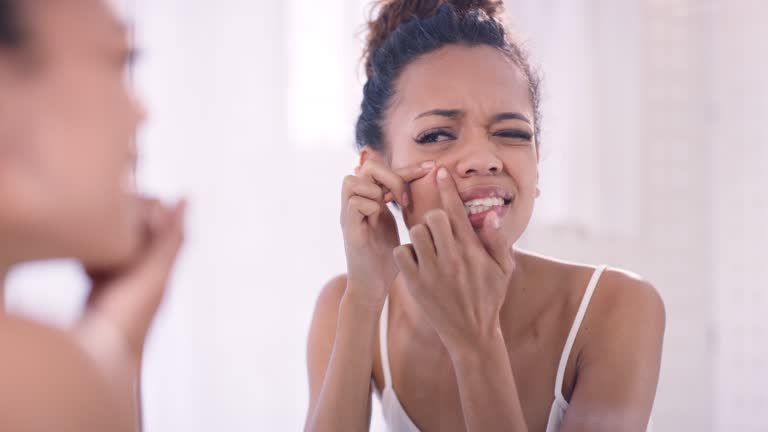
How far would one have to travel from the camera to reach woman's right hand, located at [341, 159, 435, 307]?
3.48 ft

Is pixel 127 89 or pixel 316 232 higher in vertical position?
pixel 127 89

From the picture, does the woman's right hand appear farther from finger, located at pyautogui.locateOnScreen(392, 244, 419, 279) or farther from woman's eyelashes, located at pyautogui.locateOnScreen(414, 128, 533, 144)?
finger, located at pyautogui.locateOnScreen(392, 244, 419, 279)

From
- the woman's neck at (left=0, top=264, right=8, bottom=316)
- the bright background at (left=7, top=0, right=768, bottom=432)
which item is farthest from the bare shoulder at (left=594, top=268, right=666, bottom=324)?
the bright background at (left=7, top=0, right=768, bottom=432)

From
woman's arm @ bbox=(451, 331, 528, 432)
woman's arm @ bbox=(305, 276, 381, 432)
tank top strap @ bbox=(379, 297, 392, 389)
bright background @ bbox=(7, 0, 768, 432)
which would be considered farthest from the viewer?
bright background @ bbox=(7, 0, 768, 432)

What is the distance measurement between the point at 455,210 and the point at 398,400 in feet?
1.48

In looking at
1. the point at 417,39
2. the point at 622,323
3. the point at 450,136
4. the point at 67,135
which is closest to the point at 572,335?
the point at 622,323

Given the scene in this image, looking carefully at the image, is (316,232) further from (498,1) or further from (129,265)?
(129,265)

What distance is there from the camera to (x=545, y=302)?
122 centimetres

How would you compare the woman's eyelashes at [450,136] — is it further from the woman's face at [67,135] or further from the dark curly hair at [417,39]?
the woman's face at [67,135]

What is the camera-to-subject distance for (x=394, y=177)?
3.46 feet

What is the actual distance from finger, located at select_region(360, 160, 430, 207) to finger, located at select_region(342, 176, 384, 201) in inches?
0.4

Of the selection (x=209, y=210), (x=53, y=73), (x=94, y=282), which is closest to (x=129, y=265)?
(x=94, y=282)

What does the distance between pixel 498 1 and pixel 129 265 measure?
104cm

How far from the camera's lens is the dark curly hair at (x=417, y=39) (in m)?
1.17
